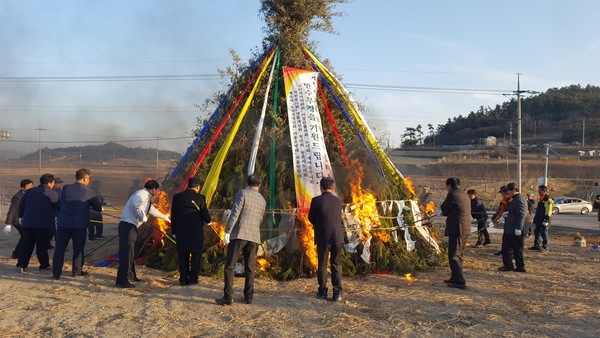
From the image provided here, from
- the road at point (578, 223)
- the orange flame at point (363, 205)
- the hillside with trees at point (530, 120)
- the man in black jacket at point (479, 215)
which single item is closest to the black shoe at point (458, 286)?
the orange flame at point (363, 205)

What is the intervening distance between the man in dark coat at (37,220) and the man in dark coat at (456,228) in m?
5.76

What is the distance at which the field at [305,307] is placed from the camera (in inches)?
199

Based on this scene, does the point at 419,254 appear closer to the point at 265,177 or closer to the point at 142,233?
the point at 265,177

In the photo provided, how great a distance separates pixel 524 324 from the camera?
17.5 ft

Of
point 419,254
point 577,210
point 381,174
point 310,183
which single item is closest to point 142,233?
point 310,183

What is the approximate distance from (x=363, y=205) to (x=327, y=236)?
2.02m

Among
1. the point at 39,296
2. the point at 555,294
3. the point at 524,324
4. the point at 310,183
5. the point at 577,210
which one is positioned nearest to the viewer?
the point at 524,324

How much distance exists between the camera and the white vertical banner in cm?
789

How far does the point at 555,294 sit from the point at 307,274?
3.31 meters

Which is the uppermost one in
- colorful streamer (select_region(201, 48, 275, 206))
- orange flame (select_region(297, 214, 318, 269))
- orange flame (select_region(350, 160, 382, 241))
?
colorful streamer (select_region(201, 48, 275, 206))

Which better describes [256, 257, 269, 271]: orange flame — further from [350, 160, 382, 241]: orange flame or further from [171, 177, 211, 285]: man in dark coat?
[350, 160, 382, 241]: orange flame

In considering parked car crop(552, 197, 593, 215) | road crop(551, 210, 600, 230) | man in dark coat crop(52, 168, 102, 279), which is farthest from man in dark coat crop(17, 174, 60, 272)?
parked car crop(552, 197, 593, 215)

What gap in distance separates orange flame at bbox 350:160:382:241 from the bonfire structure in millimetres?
16

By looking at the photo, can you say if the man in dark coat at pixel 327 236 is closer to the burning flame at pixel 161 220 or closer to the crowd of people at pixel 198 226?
the crowd of people at pixel 198 226
